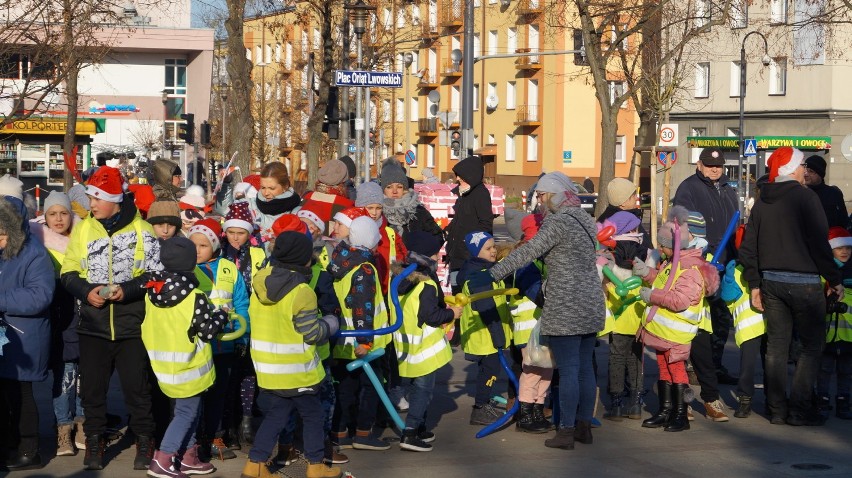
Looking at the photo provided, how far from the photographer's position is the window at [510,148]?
7225 centimetres

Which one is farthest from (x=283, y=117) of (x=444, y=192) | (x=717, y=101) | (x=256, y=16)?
(x=444, y=192)

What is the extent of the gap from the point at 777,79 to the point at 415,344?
170 ft

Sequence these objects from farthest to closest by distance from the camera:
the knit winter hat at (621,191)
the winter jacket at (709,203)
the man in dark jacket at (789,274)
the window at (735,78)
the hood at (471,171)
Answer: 1. the window at (735,78)
2. the hood at (471,171)
3. the winter jacket at (709,203)
4. the knit winter hat at (621,191)
5. the man in dark jacket at (789,274)

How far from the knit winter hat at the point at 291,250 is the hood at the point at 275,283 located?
58 millimetres

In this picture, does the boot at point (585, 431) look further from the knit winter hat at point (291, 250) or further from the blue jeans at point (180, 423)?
the blue jeans at point (180, 423)

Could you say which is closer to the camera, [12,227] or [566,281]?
[12,227]

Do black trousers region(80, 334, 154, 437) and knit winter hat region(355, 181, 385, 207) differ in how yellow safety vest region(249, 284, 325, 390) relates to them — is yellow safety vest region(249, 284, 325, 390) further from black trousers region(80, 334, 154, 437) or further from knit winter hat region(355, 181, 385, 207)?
knit winter hat region(355, 181, 385, 207)

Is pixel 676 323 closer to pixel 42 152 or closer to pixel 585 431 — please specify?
pixel 585 431

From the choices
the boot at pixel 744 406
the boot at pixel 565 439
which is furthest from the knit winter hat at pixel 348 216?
the boot at pixel 744 406

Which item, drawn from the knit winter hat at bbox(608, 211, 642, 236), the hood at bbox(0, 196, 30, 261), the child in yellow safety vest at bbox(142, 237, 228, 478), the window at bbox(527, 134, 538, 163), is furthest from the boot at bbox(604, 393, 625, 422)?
the window at bbox(527, 134, 538, 163)

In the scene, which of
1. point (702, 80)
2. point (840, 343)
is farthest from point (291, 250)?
point (702, 80)

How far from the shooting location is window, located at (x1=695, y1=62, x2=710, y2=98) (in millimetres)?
61438

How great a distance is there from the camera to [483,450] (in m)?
8.58

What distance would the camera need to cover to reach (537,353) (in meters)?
8.84
